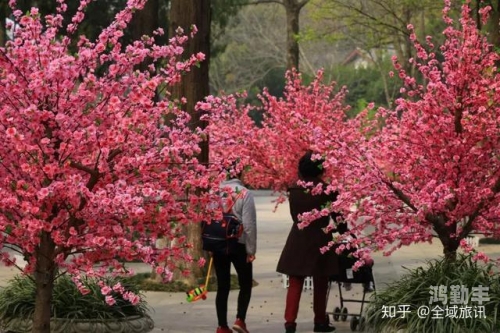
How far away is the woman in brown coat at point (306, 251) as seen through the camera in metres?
10.9

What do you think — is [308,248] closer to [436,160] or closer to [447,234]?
[447,234]

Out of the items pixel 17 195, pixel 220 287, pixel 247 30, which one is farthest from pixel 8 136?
pixel 247 30

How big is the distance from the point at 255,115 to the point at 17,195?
6047cm

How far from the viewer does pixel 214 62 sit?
66.1m

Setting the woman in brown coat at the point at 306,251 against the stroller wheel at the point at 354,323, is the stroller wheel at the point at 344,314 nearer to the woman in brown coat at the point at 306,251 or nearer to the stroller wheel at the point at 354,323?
the stroller wheel at the point at 354,323

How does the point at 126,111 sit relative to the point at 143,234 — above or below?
above

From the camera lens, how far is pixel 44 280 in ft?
30.1

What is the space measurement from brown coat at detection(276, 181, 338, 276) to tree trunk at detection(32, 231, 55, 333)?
8.59ft

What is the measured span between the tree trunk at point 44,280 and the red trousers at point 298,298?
103 inches

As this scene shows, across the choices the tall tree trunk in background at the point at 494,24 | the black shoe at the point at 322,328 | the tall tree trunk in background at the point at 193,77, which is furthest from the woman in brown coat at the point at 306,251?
the tall tree trunk in background at the point at 494,24

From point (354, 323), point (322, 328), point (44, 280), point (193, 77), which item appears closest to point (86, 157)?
point (44, 280)

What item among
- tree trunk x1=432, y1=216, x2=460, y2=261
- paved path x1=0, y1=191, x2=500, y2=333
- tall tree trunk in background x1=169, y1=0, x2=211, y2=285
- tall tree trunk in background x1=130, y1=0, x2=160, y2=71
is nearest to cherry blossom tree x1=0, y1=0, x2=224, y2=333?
tree trunk x1=432, y1=216, x2=460, y2=261

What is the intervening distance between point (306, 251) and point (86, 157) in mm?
3210

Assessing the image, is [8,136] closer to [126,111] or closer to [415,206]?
[126,111]
